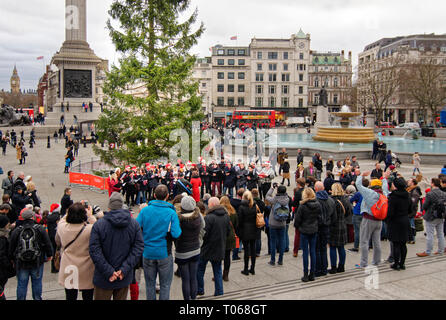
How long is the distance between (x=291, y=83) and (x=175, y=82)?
7960 centimetres

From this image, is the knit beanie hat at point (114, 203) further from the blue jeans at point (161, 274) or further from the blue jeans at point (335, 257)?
the blue jeans at point (335, 257)

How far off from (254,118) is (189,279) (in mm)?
67905

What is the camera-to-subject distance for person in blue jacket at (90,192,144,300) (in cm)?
516

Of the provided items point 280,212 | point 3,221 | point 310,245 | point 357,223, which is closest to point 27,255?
point 3,221

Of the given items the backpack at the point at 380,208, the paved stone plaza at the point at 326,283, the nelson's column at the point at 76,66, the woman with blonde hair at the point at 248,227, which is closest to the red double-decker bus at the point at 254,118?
the nelson's column at the point at 76,66

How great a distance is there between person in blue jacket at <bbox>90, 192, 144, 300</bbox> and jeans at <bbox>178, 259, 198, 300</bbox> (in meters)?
1.19

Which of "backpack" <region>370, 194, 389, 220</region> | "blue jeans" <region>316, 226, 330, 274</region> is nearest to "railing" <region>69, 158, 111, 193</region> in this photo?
"blue jeans" <region>316, 226, 330, 274</region>

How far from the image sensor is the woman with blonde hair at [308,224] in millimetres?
7484

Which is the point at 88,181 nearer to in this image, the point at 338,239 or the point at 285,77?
the point at 338,239

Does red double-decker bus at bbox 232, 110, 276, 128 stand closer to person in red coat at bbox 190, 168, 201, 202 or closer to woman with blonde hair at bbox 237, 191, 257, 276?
person in red coat at bbox 190, 168, 201, 202

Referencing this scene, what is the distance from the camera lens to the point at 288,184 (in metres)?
18.8
